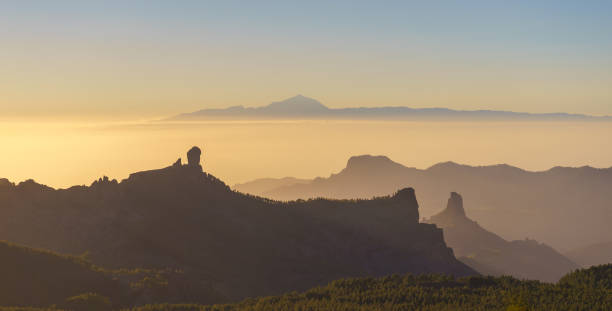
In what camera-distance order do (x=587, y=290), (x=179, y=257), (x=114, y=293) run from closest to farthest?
(x=587, y=290), (x=114, y=293), (x=179, y=257)

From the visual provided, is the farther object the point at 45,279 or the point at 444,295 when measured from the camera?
the point at 45,279

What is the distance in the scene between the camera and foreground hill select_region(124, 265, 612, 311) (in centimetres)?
9481

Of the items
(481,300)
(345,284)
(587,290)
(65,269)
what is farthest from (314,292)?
(65,269)

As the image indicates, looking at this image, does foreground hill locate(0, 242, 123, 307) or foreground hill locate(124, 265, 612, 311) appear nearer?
foreground hill locate(124, 265, 612, 311)

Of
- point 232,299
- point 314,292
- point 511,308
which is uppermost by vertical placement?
point 511,308

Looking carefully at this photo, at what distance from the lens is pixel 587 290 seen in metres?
104

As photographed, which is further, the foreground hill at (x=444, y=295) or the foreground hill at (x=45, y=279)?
the foreground hill at (x=45, y=279)

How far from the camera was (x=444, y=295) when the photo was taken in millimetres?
102875

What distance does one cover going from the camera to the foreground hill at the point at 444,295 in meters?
94.8

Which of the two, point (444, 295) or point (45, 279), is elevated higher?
point (444, 295)

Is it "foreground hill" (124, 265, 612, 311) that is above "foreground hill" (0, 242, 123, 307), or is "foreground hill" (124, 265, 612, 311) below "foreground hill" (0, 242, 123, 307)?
above

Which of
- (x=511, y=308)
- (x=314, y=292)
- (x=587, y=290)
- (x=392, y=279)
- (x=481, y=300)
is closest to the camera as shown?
(x=511, y=308)

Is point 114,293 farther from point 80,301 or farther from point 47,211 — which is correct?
point 47,211

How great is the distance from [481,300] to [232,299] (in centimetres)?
8040
